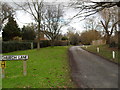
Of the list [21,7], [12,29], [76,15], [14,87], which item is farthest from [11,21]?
[14,87]

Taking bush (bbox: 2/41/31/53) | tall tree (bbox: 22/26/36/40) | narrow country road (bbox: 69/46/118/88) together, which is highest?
tall tree (bbox: 22/26/36/40)

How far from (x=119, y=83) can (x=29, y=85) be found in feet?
13.1

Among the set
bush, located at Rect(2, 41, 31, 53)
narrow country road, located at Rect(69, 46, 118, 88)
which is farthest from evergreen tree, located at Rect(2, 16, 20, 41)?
narrow country road, located at Rect(69, 46, 118, 88)

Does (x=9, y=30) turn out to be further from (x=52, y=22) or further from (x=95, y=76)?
(x=95, y=76)

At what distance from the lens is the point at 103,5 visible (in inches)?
391

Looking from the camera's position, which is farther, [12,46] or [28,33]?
[28,33]

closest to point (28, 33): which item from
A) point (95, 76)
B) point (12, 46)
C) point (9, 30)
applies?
point (9, 30)

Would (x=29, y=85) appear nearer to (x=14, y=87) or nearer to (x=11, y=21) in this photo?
(x=14, y=87)

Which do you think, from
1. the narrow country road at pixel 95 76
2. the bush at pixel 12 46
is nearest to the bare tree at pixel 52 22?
the bush at pixel 12 46

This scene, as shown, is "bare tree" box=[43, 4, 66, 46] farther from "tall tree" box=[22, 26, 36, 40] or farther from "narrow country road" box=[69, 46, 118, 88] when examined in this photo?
"narrow country road" box=[69, 46, 118, 88]

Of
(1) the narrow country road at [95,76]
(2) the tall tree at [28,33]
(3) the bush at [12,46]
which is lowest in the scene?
(1) the narrow country road at [95,76]

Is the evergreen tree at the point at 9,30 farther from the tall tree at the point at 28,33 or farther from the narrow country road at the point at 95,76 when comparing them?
the narrow country road at the point at 95,76

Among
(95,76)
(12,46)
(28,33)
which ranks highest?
(28,33)

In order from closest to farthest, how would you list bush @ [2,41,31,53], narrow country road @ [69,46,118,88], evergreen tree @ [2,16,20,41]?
1. narrow country road @ [69,46,118,88]
2. bush @ [2,41,31,53]
3. evergreen tree @ [2,16,20,41]
